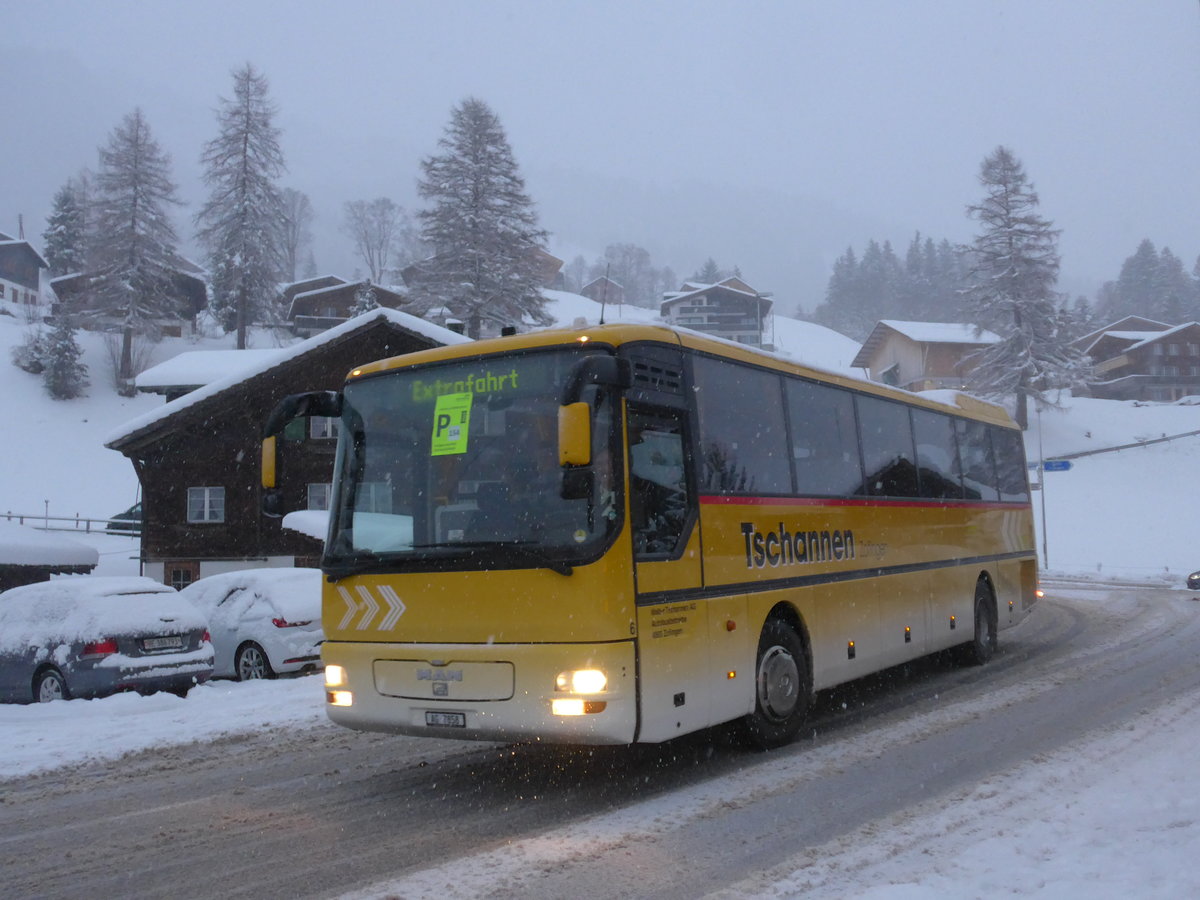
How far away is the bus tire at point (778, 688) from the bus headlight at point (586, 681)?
2.11m

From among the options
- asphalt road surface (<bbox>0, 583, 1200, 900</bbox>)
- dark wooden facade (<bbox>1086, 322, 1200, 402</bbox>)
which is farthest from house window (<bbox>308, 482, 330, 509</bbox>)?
dark wooden facade (<bbox>1086, 322, 1200, 402</bbox>)

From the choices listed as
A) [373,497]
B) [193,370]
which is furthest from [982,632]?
[193,370]

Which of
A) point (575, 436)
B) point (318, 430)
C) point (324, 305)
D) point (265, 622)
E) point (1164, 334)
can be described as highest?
point (324, 305)

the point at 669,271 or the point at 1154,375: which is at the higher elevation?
the point at 669,271

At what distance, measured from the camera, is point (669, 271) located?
18125cm

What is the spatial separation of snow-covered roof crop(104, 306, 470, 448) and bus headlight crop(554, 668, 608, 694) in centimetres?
2416

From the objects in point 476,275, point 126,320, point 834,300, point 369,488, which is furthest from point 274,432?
point 834,300

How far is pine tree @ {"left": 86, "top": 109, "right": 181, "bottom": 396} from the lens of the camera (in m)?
66.9

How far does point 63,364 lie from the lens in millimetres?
64375

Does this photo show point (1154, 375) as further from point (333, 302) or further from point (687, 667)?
point (687, 667)

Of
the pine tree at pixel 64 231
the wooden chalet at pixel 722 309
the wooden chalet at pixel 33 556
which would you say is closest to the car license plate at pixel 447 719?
the wooden chalet at pixel 33 556

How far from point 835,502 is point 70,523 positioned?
47.4 metres

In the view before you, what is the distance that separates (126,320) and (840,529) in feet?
216

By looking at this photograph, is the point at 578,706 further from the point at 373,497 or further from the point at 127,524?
the point at 127,524
